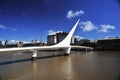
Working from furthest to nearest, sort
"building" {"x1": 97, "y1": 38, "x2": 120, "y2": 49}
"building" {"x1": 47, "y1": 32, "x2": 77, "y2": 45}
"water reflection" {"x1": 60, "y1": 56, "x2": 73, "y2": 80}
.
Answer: "building" {"x1": 47, "y1": 32, "x2": 77, "y2": 45} → "building" {"x1": 97, "y1": 38, "x2": 120, "y2": 49} → "water reflection" {"x1": 60, "y1": 56, "x2": 73, "y2": 80}

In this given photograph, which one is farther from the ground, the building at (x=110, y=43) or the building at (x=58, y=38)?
the building at (x=58, y=38)

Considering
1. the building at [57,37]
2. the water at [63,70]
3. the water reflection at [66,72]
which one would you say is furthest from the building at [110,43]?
the water reflection at [66,72]

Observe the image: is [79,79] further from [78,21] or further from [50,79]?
[78,21]

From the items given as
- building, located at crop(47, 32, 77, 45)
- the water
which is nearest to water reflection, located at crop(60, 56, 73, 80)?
the water

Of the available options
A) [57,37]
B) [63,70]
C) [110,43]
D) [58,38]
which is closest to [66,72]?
[63,70]

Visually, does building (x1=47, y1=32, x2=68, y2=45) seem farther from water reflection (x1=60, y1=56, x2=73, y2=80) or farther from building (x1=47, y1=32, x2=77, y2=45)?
water reflection (x1=60, y1=56, x2=73, y2=80)

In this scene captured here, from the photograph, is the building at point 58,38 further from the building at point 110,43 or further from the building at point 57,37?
the building at point 110,43

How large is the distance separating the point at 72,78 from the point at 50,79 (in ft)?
2.33

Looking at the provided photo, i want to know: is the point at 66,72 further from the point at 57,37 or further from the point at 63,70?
the point at 57,37

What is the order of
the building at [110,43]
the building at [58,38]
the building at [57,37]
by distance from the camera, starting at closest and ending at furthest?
1. the building at [110,43]
2. the building at [58,38]
3. the building at [57,37]

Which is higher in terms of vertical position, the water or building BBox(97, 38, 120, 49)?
building BBox(97, 38, 120, 49)

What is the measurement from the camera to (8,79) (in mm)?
5906

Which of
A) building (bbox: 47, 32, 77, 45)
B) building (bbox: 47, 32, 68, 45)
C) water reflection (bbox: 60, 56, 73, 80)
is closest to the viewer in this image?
water reflection (bbox: 60, 56, 73, 80)

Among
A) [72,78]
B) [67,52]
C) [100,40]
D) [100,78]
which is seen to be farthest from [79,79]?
[100,40]
